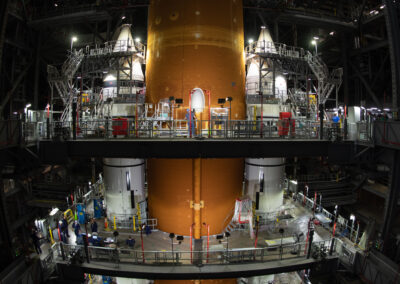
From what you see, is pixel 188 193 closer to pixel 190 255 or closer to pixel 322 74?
pixel 190 255

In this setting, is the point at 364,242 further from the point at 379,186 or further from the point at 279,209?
the point at 379,186

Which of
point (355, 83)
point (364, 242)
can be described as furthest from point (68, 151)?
point (355, 83)

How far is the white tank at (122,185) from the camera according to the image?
55.0 ft

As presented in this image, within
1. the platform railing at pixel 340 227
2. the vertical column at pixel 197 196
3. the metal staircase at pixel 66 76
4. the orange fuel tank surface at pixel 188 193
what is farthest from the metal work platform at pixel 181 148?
the metal staircase at pixel 66 76

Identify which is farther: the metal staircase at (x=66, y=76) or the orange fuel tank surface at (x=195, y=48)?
the metal staircase at (x=66, y=76)

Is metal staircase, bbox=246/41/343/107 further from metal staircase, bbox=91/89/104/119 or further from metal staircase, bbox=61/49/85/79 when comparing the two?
metal staircase, bbox=61/49/85/79

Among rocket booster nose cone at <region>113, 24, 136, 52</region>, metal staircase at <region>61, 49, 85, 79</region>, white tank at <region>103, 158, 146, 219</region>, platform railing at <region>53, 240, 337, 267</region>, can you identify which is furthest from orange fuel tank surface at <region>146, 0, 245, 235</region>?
metal staircase at <region>61, 49, 85, 79</region>

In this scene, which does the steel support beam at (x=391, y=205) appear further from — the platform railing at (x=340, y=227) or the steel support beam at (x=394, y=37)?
the steel support beam at (x=394, y=37)

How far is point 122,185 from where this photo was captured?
16.8 metres

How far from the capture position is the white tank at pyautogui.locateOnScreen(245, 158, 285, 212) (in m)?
17.8

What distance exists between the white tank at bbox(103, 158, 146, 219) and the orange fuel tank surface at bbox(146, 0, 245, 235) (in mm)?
1348

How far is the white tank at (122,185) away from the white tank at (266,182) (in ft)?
25.5

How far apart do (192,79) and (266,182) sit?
28.2 ft

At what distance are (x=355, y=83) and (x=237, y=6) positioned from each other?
1213 inches
